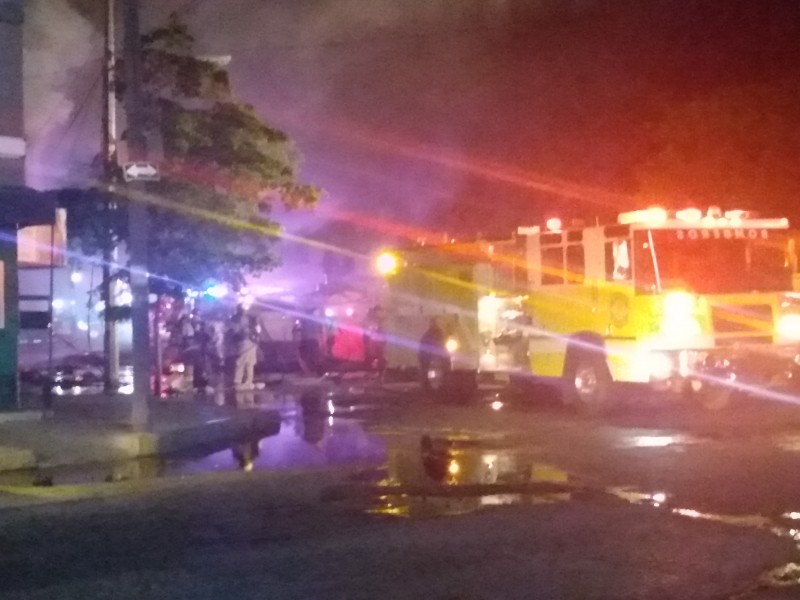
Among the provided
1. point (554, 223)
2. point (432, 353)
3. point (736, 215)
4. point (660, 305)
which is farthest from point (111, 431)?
point (736, 215)

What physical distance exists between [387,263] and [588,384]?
275 inches

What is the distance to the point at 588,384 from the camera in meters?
18.3

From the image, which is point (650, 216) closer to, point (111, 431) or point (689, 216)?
point (689, 216)

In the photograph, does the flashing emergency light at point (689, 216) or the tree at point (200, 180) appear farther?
the tree at point (200, 180)

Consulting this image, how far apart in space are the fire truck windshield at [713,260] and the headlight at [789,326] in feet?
1.56

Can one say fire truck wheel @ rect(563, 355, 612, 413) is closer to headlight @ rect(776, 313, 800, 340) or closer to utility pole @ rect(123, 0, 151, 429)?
headlight @ rect(776, 313, 800, 340)

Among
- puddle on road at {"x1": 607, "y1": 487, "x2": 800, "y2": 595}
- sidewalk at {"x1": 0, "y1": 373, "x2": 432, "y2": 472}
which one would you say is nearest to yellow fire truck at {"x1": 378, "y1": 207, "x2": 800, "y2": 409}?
sidewalk at {"x1": 0, "y1": 373, "x2": 432, "y2": 472}

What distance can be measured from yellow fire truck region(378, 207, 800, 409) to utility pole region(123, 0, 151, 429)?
261 inches

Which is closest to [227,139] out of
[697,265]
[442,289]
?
[442,289]

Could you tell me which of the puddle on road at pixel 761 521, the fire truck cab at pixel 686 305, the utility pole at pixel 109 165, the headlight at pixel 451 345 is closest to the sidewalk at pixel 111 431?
the utility pole at pixel 109 165

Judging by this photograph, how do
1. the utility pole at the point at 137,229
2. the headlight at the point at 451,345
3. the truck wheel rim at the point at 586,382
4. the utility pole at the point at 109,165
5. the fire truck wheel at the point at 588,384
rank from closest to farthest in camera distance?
the utility pole at the point at 137,229 < the fire truck wheel at the point at 588,384 < the truck wheel rim at the point at 586,382 < the utility pole at the point at 109,165 < the headlight at the point at 451,345

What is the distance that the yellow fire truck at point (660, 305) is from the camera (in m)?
17.0

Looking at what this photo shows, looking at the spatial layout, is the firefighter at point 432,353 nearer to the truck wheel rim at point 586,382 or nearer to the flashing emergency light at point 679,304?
Result: the truck wheel rim at point 586,382

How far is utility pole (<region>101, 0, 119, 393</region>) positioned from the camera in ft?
68.0
